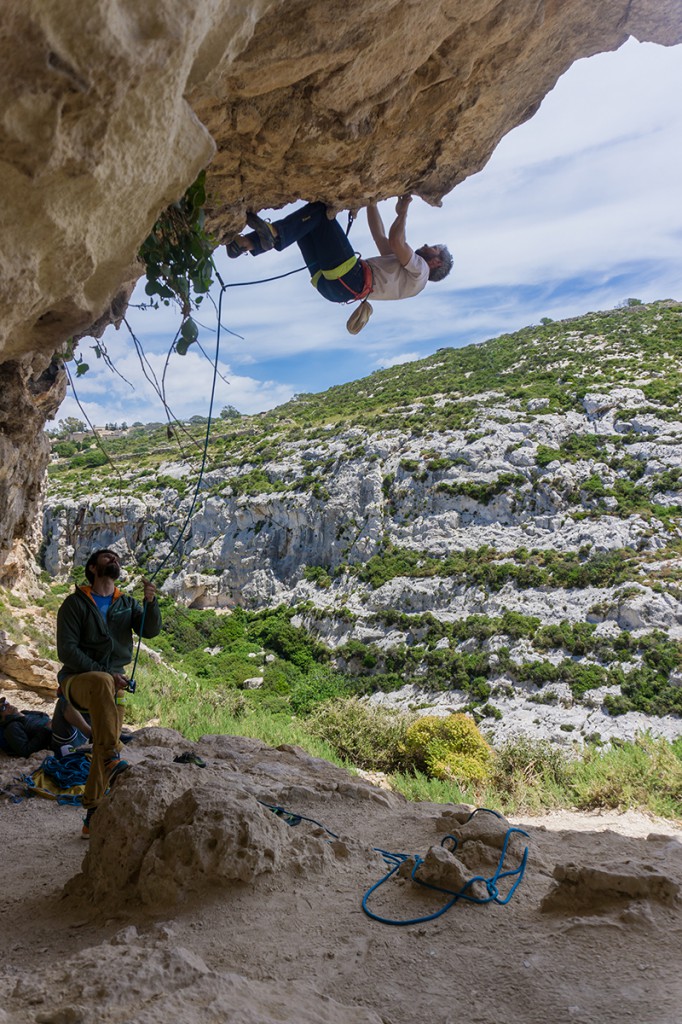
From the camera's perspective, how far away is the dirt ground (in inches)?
76.4

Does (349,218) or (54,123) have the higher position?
(349,218)

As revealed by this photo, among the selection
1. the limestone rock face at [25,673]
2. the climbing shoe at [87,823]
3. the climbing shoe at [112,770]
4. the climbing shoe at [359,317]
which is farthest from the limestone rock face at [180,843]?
the limestone rock face at [25,673]

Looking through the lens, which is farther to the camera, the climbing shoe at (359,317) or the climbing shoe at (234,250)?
the climbing shoe at (359,317)

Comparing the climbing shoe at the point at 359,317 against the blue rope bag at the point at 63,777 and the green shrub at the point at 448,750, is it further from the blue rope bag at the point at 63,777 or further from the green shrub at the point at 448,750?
the green shrub at the point at 448,750

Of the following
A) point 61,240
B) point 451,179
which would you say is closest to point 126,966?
point 61,240

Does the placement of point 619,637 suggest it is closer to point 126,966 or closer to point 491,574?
point 491,574

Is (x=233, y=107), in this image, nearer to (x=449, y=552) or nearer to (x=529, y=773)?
(x=529, y=773)

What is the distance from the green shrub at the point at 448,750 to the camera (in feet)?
29.7

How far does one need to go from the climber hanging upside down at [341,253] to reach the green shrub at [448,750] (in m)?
6.35

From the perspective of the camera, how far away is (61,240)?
232 centimetres

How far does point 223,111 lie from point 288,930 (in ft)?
15.9

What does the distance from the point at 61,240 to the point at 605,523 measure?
2602cm

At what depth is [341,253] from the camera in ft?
18.2

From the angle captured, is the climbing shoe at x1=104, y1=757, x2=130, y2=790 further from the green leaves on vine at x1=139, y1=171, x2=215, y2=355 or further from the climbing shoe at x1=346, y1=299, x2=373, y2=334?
the climbing shoe at x1=346, y1=299, x2=373, y2=334
